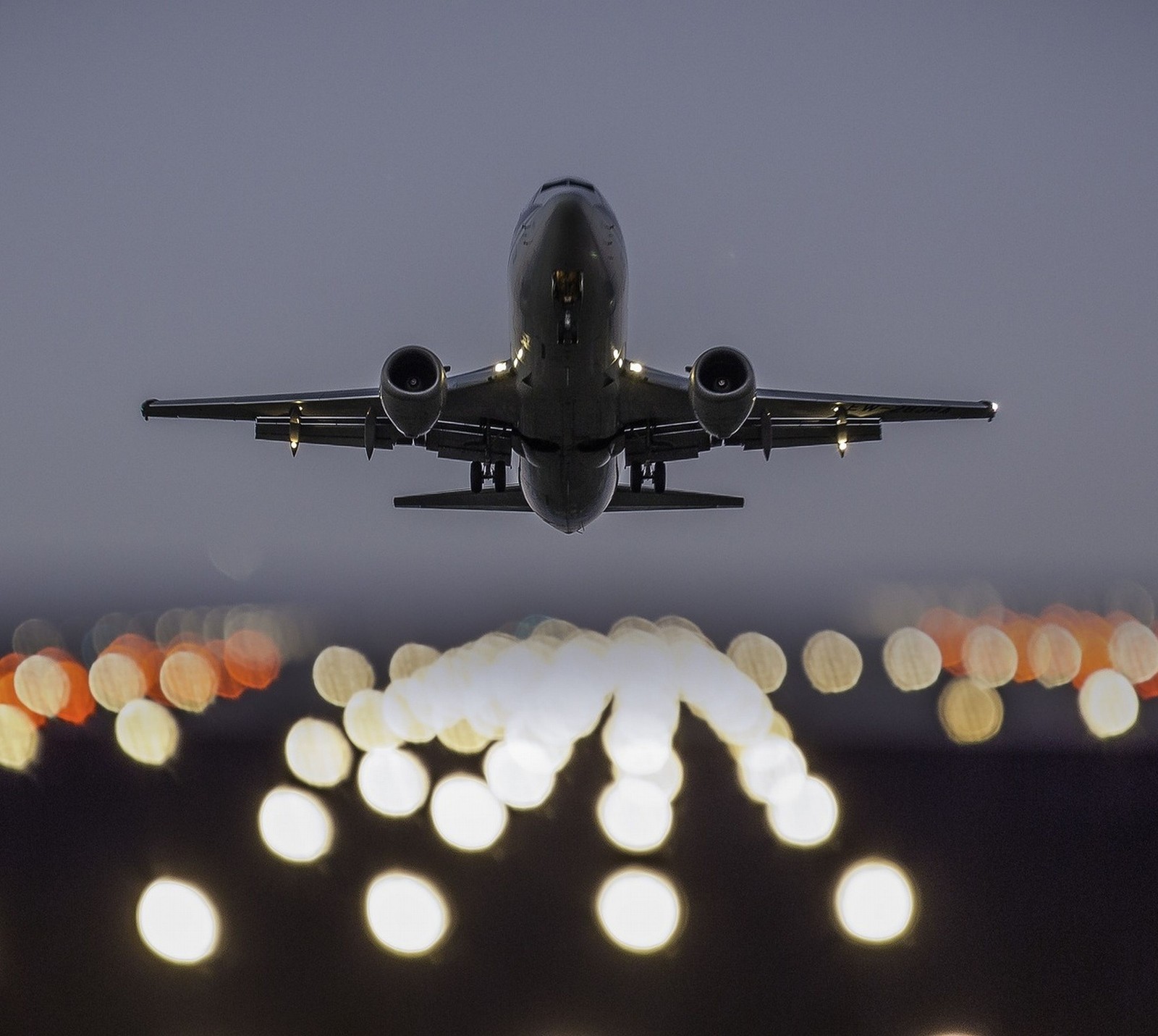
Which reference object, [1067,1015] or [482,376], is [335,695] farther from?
[1067,1015]

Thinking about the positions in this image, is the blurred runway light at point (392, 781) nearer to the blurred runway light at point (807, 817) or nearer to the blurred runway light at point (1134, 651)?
the blurred runway light at point (807, 817)

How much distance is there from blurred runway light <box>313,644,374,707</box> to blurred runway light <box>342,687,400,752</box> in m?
0.74

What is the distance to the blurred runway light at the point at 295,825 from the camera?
22.4 m

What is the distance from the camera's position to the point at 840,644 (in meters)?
72.9

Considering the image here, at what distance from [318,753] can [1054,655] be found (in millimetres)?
48131

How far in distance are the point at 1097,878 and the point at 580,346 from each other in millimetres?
16242

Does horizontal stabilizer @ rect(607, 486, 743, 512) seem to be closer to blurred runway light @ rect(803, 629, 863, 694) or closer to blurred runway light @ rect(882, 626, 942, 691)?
blurred runway light @ rect(803, 629, 863, 694)

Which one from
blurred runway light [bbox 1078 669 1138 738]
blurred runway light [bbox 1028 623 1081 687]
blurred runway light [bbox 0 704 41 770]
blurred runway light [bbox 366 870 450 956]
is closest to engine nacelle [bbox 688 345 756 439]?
blurred runway light [bbox 366 870 450 956]

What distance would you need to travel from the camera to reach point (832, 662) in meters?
61.2

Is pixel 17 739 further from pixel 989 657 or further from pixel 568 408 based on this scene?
pixel 989 657

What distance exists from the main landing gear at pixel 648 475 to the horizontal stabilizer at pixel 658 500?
167 mm

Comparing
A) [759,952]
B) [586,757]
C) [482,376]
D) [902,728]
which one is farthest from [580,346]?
[902,728]

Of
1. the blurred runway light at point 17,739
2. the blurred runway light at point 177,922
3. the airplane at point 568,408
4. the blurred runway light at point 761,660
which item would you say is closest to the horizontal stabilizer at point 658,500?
the airplane at point 568,408

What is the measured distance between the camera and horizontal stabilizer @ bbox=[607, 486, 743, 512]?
2488 centimetres
